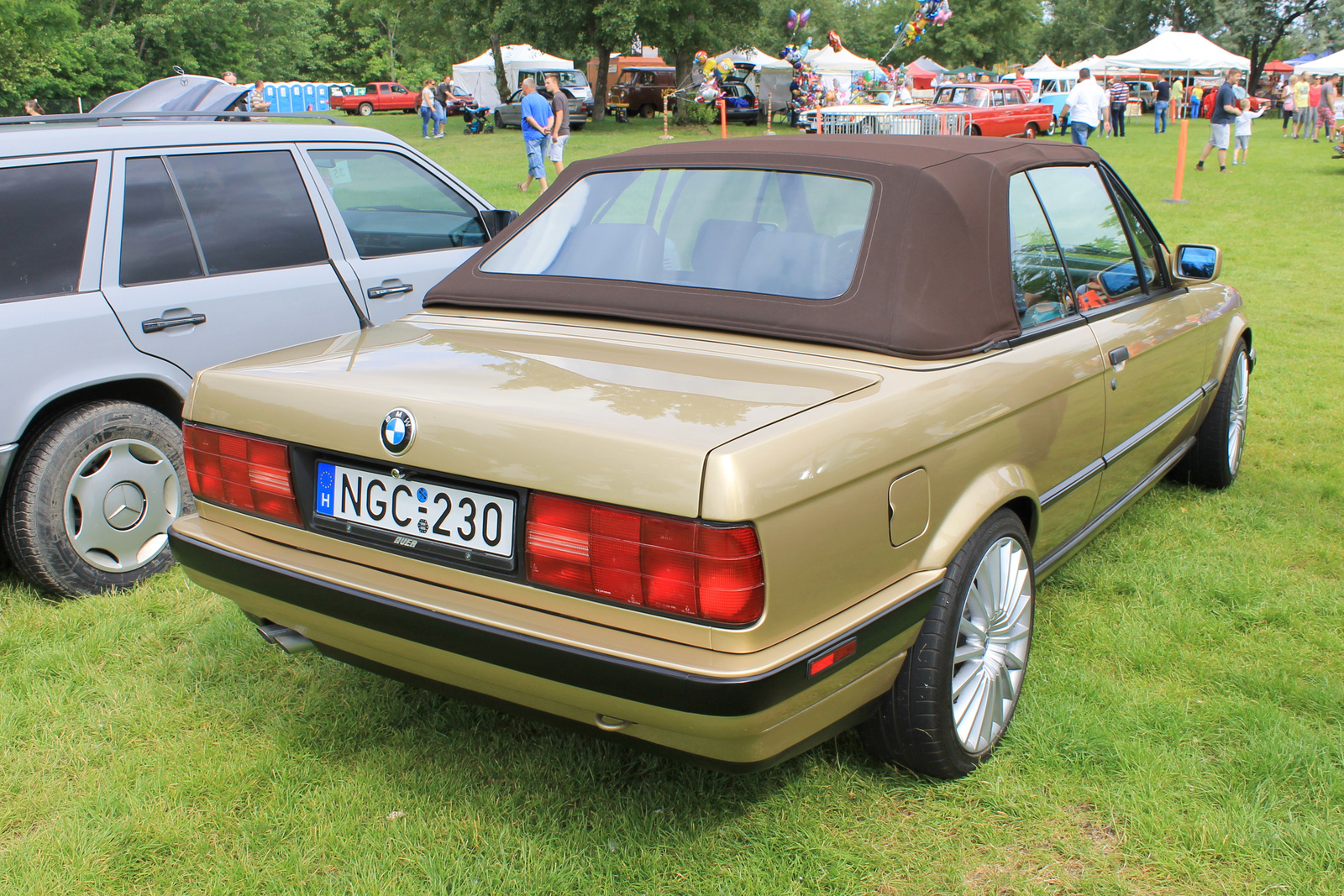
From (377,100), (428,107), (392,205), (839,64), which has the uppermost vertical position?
(839,64)

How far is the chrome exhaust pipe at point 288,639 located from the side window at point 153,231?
1.92 m

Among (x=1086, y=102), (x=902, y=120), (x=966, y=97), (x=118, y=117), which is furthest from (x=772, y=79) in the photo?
(x=118, y=117)

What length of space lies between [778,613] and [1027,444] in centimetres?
110

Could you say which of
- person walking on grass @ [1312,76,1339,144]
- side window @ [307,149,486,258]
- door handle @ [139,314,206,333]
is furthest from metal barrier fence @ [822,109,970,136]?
door handle @ [139,314,206,333]

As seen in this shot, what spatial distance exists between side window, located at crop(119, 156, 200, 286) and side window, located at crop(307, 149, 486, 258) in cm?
75

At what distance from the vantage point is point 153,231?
4004 millimetres

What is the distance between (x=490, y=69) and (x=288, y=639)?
4674cm

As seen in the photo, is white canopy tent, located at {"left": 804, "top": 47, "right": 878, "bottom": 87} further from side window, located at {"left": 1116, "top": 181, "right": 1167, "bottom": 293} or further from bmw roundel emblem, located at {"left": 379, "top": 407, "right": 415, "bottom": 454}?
bmw roundel emblem, located at {"left": 379, "top": 407, "right": 415, "bottom": 454}

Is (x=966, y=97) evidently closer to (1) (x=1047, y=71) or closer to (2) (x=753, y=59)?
(2) (x=753, y=59)

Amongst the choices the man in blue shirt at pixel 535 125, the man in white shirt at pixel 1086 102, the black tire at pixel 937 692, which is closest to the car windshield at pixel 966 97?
the man in white shirt at pixel 1086 102

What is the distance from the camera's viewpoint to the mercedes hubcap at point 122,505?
3.76 m

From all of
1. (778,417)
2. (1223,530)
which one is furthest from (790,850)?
(1223,530)

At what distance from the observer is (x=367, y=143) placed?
494 cm

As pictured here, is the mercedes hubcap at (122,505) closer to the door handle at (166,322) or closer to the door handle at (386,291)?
the door handle at (166,322)
